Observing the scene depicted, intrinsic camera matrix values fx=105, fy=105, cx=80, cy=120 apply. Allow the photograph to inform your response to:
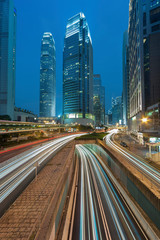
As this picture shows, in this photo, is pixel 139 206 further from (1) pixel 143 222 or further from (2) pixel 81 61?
(2) pixel 81 61

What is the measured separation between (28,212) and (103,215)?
6.30m

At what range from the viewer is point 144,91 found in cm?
5419

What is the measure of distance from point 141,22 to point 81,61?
8604 cm

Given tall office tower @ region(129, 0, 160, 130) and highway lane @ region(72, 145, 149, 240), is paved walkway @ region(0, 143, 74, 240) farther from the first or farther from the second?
tall office tower @ region(129, 0, 160, 130)

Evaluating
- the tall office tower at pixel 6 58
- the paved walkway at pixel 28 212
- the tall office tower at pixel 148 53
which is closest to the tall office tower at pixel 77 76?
the tall office tower at pixel 6 58

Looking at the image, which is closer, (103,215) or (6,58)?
(103,215)

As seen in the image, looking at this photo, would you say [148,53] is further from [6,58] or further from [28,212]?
[6,58]

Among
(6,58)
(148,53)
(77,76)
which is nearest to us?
(148,53)

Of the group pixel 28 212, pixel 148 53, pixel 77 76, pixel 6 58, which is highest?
pixel 77 76

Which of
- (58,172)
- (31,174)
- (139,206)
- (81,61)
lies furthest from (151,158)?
(81,61)

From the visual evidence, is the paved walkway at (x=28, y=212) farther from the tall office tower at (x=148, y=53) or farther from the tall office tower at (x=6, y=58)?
the tall office tower at (x=6, y=58)

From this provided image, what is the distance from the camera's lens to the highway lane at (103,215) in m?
7.71

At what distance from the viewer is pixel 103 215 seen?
925cm

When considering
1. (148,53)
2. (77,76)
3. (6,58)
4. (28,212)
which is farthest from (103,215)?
(77,76)
